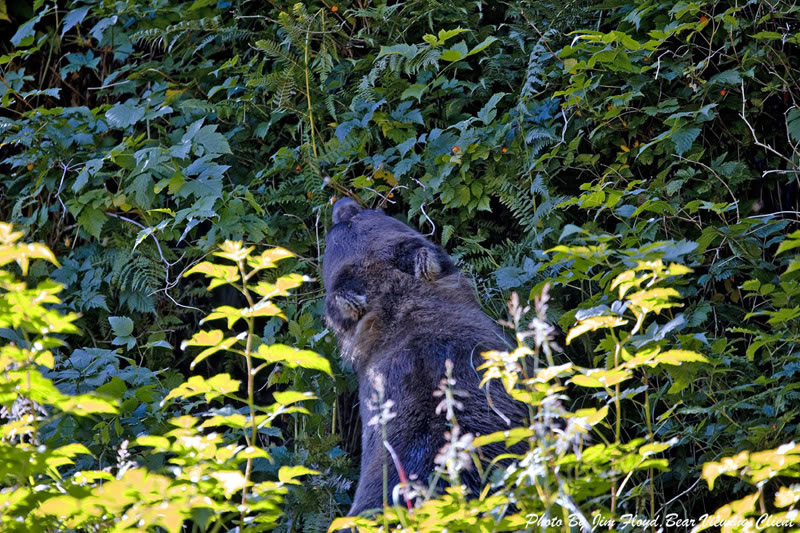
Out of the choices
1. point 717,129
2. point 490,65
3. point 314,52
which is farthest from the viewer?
point 314,52

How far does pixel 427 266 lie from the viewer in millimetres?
4977

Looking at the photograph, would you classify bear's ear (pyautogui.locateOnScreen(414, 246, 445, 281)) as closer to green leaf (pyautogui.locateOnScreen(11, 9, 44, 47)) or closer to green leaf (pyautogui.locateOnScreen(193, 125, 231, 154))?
green leaf (pyautogui.locateOnScreen(193, 125, 231, 154))

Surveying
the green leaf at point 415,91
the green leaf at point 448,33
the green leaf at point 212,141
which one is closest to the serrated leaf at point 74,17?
the green leaf at point 212,141

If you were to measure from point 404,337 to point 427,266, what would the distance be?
56cm

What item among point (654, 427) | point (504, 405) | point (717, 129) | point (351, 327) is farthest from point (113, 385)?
point (717, 129)

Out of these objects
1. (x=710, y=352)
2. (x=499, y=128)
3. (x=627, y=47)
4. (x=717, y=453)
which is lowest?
(x=717, y=453)

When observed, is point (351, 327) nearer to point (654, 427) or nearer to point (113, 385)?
point (113, 385)

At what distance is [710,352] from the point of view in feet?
15.1

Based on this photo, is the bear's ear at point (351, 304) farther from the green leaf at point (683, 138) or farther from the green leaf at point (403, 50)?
the green leaf at point (683, 138)

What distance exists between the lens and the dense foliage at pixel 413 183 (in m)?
4.53

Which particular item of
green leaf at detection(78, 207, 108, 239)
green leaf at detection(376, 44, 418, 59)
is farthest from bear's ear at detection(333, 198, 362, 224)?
green leaf at detection(78, 207, 108, 239)

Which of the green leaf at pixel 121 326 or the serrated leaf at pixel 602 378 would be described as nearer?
the serrated leaf at pixel 602 378

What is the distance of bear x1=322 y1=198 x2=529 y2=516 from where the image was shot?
12.4 feet

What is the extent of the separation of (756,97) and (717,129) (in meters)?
0.31
